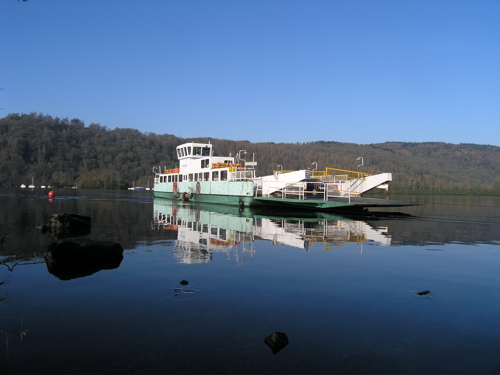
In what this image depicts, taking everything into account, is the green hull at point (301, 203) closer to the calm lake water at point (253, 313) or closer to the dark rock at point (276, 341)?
the calm lake water at point (253, 313)

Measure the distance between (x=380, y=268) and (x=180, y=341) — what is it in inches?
263

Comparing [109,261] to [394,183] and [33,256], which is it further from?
[394,183]

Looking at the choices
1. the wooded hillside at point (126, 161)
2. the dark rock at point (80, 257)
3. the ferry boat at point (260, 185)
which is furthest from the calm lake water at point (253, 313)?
the wooded hillside at point (126, 161)

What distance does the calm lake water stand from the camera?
15.9ft

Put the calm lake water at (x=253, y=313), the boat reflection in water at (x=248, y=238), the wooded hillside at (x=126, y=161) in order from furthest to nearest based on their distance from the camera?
1. the wooded hillside at (x=126, y=161)
2. the boat reflection in water at (x=248, y=238)
3. the calm lake water at (x=253, y=313)

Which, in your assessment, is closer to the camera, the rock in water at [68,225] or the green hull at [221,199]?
the rock in water at [68,225]

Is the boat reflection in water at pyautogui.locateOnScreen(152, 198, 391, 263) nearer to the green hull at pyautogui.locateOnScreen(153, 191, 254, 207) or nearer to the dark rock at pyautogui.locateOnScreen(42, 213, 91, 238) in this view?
the dark rock at pyautogui.locateOnScreen(42, 213, 91, 238)

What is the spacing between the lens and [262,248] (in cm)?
1312

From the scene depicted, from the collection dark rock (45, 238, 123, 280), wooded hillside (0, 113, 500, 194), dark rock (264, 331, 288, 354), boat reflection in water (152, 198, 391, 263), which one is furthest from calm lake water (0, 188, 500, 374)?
wooded hillside (0, 113, 500, 194)

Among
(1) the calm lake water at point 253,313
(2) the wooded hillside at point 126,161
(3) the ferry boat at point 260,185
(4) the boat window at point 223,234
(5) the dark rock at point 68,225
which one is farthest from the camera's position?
(2) the wooded hillside at point 126,161

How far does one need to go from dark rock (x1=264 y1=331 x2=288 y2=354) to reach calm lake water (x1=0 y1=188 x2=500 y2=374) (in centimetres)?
2

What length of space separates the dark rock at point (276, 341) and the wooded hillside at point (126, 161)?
11693 centimetres

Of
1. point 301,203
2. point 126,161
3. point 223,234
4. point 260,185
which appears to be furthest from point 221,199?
point 126,161

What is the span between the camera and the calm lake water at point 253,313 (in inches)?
191
